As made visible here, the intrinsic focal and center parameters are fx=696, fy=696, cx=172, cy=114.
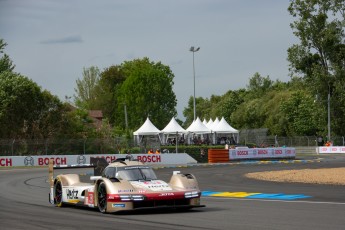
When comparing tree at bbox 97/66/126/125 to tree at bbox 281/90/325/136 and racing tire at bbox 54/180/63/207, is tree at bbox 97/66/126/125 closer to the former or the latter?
tree at bbox 281/90/325/136

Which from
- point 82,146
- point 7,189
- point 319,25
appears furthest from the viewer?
point 319,25

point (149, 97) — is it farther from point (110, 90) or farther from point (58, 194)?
point (58, 194)

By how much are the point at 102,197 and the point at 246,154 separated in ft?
138

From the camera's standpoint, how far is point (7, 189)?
2719cm

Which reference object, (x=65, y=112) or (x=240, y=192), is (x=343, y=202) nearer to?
(x=240, y=192)

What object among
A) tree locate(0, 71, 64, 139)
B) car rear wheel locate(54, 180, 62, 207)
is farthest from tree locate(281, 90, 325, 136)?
car rear wheel locate(54, 180, 62, 207)

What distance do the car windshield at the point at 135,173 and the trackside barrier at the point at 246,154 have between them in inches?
1506

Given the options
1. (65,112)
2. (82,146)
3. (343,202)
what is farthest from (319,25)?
(343,202)

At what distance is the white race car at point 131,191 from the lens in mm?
15672

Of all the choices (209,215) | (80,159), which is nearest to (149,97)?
(80,159)

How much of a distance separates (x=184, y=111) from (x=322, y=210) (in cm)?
16416

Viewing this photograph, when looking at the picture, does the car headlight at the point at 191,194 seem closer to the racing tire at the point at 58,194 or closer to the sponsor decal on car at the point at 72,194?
the sponsor decal on car at the point at 72,194

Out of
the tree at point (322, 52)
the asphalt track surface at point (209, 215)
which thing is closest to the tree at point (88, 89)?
the tree at point (322, 52)

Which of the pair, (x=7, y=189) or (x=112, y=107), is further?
(x=112, y=107)
